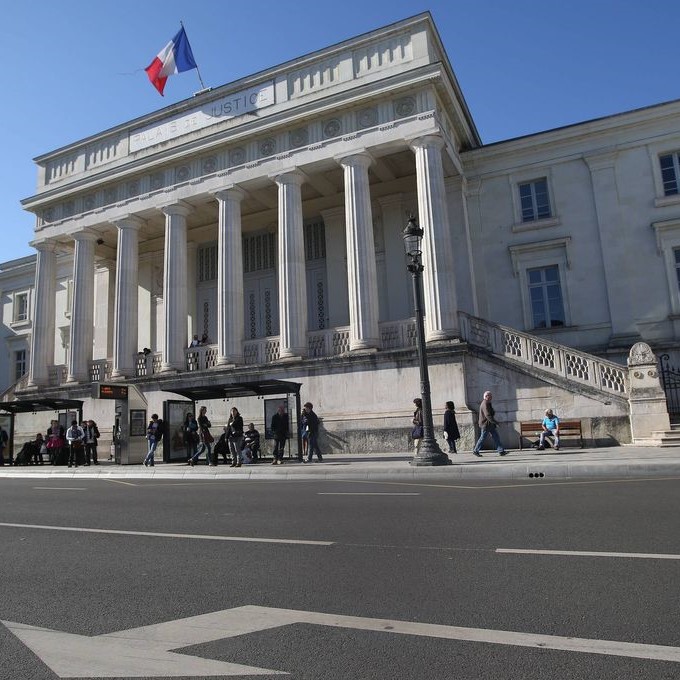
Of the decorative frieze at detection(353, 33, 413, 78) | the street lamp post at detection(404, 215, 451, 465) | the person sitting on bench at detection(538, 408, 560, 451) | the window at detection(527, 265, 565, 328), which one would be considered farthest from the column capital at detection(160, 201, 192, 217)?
the person sitting on bench at detection(538, 408, 560, 451)

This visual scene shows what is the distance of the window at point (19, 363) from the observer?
130 ft

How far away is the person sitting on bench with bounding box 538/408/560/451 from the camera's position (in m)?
17.0

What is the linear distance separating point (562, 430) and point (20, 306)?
36.7 meters

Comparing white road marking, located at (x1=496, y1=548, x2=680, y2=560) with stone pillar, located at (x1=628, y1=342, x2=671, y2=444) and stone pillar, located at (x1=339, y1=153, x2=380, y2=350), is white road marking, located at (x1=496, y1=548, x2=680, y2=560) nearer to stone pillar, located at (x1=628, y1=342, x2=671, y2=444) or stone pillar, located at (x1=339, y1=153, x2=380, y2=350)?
stone pillar, located at (x1=628, y1=342, x2=671, y2=444)

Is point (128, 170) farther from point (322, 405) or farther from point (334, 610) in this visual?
point (334, 610)

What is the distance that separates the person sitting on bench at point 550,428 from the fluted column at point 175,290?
15.0 meters

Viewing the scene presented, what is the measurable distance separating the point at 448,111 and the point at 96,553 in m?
22.7

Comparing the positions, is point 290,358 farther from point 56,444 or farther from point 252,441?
point 56,444

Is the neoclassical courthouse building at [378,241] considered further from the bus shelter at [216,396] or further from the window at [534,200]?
the bus shelter at [216,396]

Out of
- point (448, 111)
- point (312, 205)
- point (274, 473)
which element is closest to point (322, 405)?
point (274, 473)

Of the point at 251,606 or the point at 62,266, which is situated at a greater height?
the point at 62,266

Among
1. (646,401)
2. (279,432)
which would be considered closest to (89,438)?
(279,432)

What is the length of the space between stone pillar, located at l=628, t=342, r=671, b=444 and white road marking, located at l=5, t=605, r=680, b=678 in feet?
50.0

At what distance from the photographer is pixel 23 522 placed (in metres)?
8.10
